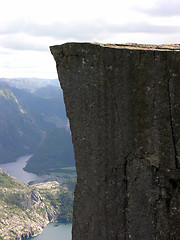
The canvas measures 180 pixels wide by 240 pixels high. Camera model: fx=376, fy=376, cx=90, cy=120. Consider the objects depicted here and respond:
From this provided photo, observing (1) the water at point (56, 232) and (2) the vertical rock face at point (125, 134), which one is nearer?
(2) the vertical rock face at point (125, 134)

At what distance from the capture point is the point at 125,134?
8.18 metres

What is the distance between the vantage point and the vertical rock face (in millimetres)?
7887

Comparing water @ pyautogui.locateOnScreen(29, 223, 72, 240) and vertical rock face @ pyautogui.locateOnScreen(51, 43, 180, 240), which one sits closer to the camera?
vertical rock face @ pyautogui.locateOnScreen(51, 43, 180, 240)

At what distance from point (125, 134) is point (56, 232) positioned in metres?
183

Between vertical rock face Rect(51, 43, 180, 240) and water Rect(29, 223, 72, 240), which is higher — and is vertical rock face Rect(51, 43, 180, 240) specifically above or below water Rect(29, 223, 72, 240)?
above

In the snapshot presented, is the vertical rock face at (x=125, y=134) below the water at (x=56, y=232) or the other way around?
the other way around

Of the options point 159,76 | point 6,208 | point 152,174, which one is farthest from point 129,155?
point 6,208

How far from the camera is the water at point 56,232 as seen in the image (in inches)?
6455

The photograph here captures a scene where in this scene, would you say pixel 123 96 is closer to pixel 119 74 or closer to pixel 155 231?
pixel 119 74

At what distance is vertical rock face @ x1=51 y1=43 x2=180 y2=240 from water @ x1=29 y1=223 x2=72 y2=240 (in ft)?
499

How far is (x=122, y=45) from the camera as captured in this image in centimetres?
861

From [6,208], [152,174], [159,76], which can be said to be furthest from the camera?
[6,208]

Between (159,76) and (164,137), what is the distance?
131cm

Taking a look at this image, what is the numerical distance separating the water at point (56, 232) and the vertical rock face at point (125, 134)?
152070 mm
